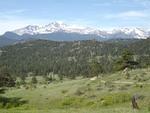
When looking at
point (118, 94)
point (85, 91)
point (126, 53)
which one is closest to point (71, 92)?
point (85, 91)

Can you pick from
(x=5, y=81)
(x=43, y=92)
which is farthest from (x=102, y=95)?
(x=5, y=81)

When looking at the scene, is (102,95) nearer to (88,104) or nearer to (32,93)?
(88,104)

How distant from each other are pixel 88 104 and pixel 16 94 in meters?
26.3

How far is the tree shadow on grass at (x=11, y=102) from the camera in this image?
80188mm

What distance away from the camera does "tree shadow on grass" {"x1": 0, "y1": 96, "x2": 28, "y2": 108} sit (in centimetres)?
8019

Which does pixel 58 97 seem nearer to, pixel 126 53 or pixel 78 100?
pixel 78 100

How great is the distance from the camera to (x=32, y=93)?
9119cm

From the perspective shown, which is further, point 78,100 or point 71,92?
point 71,92

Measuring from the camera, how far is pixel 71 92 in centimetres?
8656

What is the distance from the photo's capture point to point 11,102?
83.2m

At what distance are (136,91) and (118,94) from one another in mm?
4050

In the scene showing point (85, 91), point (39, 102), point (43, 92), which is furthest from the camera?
point (43, 92)

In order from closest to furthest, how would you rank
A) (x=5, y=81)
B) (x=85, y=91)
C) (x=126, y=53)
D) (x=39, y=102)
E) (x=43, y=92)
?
(x=39, y=102)
(x=85, y=91)
(x=43, y=92)
(x=5, y=81)
(x=126, y=53)

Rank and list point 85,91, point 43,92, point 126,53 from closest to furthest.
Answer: point 85,91, point 43,92, point 126,53
